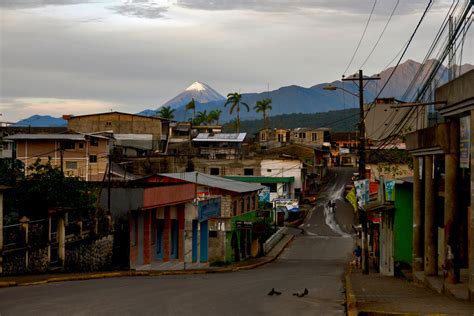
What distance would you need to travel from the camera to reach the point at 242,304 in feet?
51.0

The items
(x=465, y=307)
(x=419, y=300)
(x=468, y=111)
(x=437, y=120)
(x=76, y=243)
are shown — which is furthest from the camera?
(x=76, y=243)

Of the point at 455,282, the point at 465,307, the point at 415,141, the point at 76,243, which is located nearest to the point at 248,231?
the point at 76,243

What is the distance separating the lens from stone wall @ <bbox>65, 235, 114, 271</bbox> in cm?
2856

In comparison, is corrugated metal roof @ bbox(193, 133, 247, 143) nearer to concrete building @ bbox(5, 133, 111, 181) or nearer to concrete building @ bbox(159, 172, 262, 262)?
concrete building @ bbox(5, 133, 111, 181)

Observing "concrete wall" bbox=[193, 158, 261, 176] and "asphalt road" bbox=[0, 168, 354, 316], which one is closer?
"asphalt road" bbox=[0, 168, 354, 316]

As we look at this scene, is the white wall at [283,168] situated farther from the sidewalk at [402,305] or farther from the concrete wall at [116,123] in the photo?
the sidewalk at [402,305]

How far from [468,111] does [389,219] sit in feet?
57.3

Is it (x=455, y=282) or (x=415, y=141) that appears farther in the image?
(x=415, y=141)

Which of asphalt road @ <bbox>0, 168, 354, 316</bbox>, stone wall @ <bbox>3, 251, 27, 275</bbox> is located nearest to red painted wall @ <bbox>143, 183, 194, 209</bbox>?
stone wall @ <bbox>3, 251, 27, 275</bbox>

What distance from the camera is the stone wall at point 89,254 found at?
28.6m

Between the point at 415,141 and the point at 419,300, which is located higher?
the point at 415,141

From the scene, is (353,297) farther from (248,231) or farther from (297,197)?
(297,197)

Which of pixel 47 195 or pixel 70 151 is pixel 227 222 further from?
pixel 70 151

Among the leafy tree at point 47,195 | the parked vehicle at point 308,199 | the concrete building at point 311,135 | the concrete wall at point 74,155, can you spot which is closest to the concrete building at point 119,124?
the concrete wall at point 74,155
